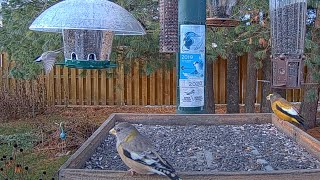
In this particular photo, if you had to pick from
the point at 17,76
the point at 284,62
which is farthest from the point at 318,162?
the point at 17,76

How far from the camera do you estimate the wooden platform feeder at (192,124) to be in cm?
276

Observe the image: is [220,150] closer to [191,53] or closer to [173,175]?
[173,175]

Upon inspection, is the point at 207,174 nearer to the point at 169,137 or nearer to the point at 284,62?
the point at 169,137

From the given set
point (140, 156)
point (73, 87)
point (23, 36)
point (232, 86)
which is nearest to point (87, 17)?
point (140, 156)

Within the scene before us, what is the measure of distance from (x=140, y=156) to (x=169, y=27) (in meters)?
3.14

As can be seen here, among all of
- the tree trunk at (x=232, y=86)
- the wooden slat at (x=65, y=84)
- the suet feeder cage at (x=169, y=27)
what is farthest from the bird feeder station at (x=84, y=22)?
the wooden slat at (x=65, y=84)

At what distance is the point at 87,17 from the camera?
3.66m

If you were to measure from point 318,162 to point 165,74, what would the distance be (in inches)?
→ 418

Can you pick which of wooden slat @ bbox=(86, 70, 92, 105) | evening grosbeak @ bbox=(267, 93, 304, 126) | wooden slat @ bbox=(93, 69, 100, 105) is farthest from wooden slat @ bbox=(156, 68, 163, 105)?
evening grosbeak @ bbox=(267, 93, 304, 126)

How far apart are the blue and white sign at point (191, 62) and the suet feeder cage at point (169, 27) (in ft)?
2.07

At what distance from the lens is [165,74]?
1399 centimetres

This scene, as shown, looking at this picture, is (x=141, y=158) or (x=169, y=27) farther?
(x=169, y=27)

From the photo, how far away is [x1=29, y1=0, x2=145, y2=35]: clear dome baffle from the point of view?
363cm

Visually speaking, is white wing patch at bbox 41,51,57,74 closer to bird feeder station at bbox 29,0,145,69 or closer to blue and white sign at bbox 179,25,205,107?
bird feeder station at bbox 29,0,145,69
